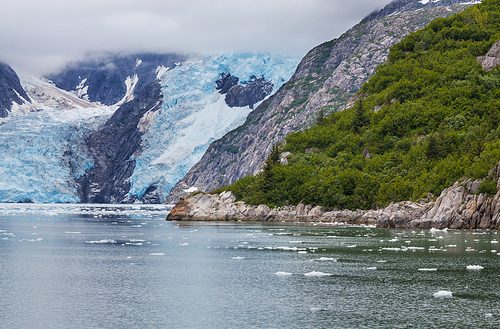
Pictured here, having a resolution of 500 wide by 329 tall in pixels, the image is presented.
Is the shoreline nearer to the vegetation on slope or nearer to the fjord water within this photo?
the vegetation on slope

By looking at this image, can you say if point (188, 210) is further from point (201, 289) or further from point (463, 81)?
point (201, 289)

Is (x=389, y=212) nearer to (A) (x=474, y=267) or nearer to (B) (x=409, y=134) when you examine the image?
(B) (x=409, y=134)

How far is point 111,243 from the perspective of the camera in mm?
44281

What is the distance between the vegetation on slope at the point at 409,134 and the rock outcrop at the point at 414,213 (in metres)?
1.82

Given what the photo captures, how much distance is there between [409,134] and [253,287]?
77.5 metres

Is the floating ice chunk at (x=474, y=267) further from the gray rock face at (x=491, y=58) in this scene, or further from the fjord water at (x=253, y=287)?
the gray rock face at (x=491, y=58)

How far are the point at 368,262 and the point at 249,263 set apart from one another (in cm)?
705

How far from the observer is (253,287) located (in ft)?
76.6

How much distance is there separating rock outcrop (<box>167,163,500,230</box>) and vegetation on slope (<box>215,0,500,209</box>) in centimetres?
182

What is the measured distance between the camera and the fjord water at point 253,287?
691 inches

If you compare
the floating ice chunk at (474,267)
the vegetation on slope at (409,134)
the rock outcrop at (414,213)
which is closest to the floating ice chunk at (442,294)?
the floating ice chunk at (474,267)

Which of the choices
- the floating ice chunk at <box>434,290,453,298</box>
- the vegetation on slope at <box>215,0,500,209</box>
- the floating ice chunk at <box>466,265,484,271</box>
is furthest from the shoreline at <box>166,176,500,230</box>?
the floating ice chunk at <box>434,290,453,298</box>

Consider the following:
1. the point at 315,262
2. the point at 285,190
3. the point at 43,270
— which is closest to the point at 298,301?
the point at 315,262

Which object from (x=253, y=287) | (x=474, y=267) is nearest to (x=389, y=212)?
(x=474, y=267)
